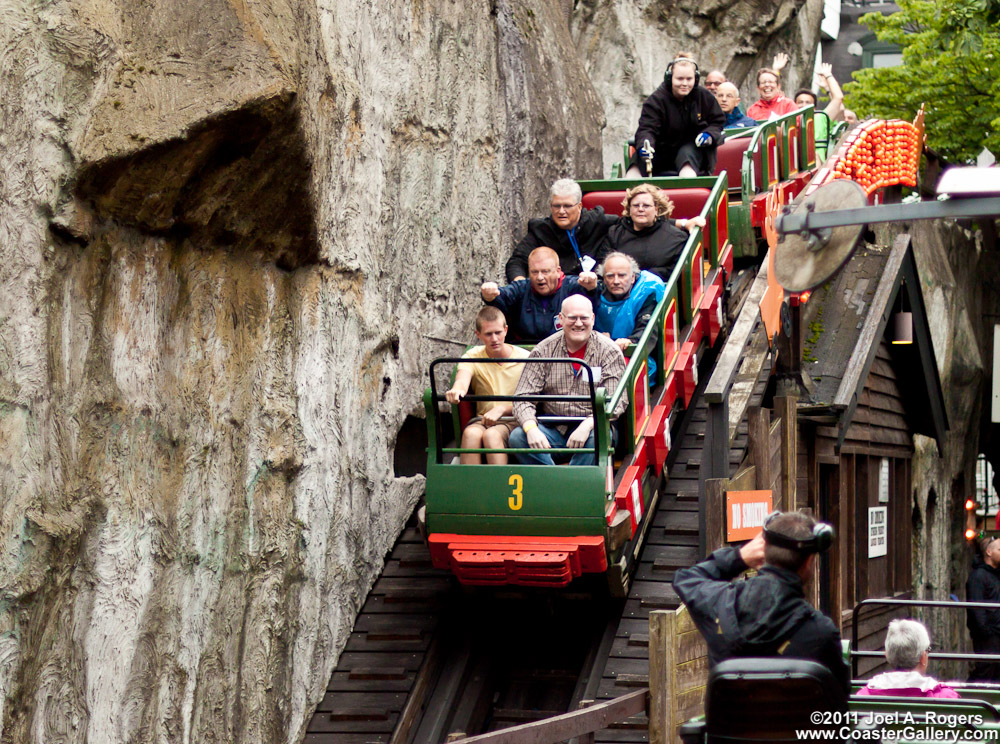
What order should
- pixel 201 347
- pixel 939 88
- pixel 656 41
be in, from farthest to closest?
1. pixel 939 88
2. pixel 656 41
3. pixel 201 347

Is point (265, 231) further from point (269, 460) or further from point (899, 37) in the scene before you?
point (899, 37)

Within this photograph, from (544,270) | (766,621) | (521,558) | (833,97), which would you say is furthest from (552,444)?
(833,97)

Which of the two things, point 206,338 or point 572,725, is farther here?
point 206,338

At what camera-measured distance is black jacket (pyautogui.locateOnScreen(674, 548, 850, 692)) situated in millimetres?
3611

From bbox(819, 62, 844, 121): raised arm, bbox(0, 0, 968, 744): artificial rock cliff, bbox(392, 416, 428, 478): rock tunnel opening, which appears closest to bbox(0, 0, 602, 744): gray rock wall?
bbox(0, 0, 968, 744): artificial rock cliff

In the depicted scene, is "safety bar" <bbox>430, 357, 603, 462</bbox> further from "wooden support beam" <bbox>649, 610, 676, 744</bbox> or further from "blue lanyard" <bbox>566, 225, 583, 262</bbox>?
"blue lanyard" <bbox>566, 225, 583, 262</bbox>

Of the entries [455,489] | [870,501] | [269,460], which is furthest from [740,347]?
[870,501]

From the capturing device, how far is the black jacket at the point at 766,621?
3.61m

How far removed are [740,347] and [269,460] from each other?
320 centimetres

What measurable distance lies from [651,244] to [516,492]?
276 centimetres

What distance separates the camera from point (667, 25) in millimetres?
19422

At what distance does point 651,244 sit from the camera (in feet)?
29.2

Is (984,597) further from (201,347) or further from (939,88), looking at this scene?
(939,88)

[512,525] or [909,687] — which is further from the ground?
[512,525]
